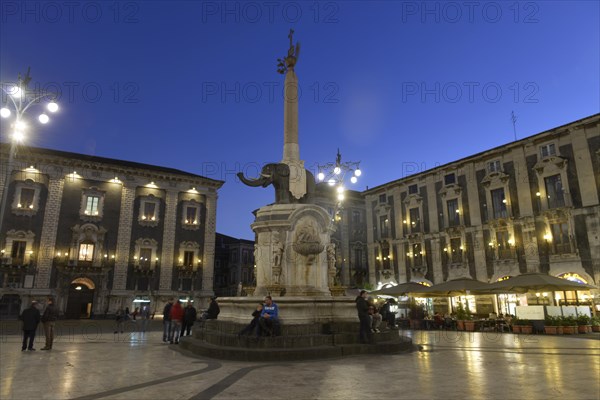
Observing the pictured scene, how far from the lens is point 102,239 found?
40500 mm

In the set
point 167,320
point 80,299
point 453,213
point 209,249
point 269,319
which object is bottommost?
point 167,320

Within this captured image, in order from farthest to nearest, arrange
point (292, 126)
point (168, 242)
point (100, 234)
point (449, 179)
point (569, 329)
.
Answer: point (168, 242) < point (100, 234) < point (449, 179) < point (569, 329) < point (292, 126)

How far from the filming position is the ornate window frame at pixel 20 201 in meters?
37.6

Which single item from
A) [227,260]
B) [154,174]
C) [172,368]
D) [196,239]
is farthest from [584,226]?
[227,260]

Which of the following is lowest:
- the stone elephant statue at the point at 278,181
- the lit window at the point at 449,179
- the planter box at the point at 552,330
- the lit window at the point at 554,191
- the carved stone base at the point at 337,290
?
the planter box at the point at 552,330

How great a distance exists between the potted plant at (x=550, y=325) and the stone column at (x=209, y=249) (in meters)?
32.7

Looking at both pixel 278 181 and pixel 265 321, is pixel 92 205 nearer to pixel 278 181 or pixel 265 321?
pixel 278 181

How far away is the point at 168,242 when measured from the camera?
143 ft

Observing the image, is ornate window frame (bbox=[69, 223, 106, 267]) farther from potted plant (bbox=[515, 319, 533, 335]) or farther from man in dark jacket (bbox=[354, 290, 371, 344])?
potted plant (bbox=[515, 319, 533, 335])

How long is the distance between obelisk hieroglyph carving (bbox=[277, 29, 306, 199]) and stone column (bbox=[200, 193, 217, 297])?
3147 centimetres

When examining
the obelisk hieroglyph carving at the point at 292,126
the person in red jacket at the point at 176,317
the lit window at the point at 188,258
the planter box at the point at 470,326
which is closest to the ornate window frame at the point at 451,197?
the planter box at the point at 470,326

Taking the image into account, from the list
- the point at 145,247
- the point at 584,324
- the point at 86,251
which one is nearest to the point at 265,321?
the point at 584,324

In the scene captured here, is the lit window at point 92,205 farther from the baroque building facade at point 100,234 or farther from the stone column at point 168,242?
the stone column at point 168,242

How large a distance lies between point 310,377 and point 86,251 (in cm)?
3853
